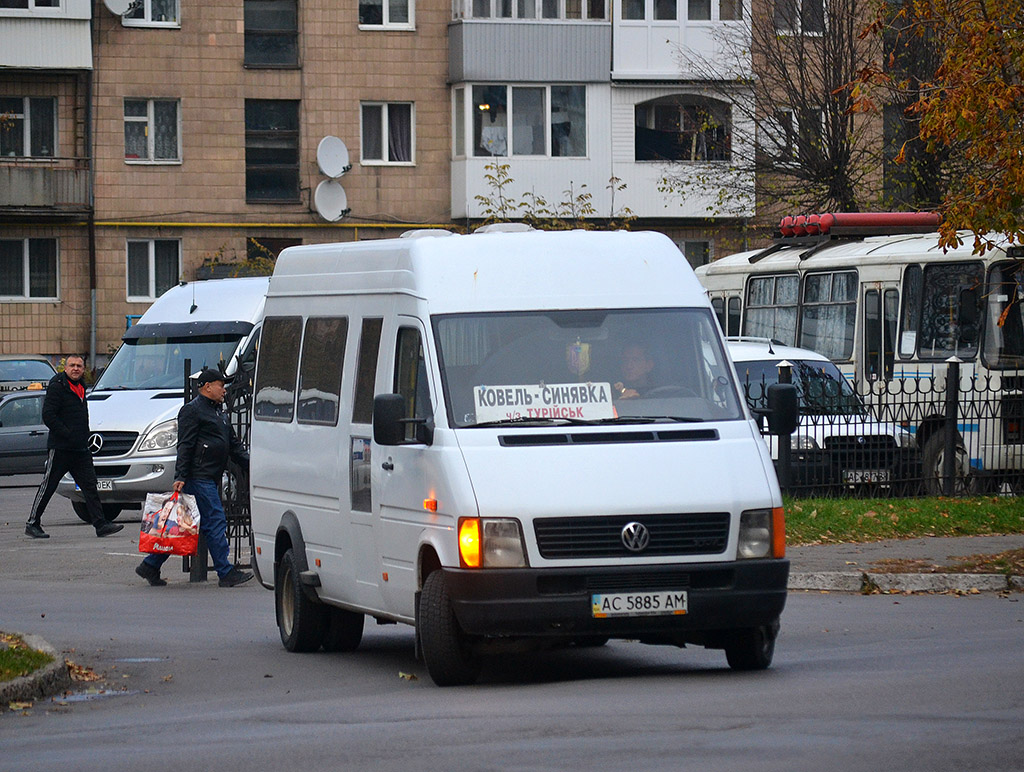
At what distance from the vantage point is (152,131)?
1767 inches

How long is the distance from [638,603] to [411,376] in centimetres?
184

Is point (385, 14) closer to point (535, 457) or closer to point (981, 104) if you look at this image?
point (981, 104)

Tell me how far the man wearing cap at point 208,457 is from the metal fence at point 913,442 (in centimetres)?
628

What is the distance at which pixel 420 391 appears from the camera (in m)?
10.1

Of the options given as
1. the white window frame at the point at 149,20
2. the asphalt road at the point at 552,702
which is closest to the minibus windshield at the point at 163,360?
the asphalt road at the point at 552,702

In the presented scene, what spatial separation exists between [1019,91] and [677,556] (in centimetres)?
645

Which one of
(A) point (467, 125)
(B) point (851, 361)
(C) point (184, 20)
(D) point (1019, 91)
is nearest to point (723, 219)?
(A) point (467, 125)

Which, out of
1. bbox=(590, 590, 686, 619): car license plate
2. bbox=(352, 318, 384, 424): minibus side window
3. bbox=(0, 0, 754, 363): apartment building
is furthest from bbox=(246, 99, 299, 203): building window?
bbox=(590, 590, 686, 619): car license plate

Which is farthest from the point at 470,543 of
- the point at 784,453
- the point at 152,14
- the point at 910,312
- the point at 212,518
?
the point at 152,14

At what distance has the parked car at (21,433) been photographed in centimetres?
3086

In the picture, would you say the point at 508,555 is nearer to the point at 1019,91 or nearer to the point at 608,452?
the point at 608,452

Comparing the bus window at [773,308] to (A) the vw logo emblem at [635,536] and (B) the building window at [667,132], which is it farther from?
(B) the building window at [667,132]

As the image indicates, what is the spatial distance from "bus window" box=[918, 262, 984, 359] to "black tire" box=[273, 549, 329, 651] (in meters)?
12.3

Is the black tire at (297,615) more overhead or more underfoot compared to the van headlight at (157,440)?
more underfoot
